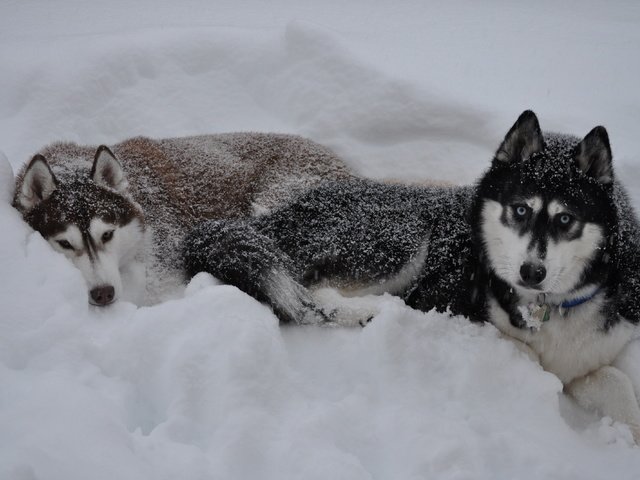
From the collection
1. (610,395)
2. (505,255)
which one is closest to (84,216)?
(505,255)

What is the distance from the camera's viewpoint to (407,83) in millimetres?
4867

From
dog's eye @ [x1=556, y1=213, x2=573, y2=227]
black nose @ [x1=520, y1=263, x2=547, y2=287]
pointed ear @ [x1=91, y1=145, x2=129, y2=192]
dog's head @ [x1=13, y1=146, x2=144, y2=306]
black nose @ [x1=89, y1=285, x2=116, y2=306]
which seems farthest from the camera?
pointed ear @ [x1=91, y1=145, x2=129, y2=192]

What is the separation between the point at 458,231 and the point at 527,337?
2.31ft

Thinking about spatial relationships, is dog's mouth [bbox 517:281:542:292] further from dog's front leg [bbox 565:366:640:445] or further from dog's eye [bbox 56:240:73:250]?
dog's eye [bbox 56:240:73:250]

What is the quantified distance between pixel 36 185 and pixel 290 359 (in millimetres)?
1813

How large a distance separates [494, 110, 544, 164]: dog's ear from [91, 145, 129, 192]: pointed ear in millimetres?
2264

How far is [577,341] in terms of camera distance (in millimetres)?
2613

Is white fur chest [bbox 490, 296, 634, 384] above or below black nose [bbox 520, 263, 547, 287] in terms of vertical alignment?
below

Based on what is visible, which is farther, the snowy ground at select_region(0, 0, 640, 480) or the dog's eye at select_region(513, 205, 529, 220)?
the dog's eye at select_region(513, 205, 529, 220)

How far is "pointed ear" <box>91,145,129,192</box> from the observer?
323cm

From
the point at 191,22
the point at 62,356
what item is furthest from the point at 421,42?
the point at 62,356

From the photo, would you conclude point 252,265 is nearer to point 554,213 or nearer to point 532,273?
point 532,273

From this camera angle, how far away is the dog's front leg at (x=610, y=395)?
2.41 m

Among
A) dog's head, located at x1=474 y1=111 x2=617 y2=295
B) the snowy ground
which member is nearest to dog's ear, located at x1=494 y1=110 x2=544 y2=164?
dog's head, located at x1=474 y1=111 x2=617 y2=295
